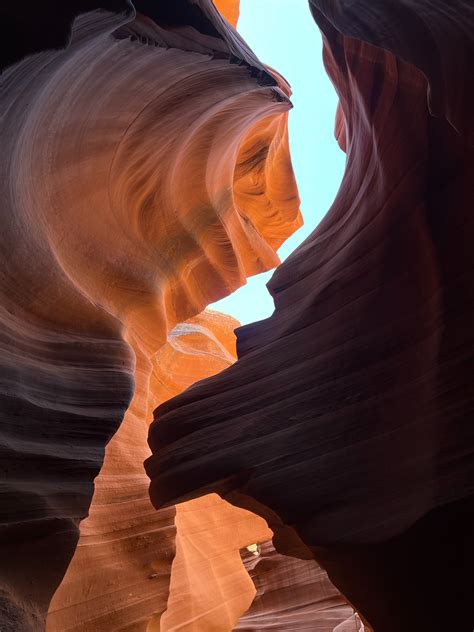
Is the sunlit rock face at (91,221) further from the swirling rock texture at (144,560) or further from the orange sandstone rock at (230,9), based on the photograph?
the orange sandstone rock at (230,9)

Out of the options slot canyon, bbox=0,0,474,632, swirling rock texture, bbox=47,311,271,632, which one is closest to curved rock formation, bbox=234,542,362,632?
swirling rock texture, bbox=47,311,271,632

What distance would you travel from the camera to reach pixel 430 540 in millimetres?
2311

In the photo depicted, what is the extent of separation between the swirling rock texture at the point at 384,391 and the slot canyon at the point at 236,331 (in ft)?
0.03

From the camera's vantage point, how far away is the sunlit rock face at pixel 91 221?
2.38 meters

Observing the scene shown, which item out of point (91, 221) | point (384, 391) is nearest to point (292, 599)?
point (384, 391)

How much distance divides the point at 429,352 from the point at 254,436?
982mm

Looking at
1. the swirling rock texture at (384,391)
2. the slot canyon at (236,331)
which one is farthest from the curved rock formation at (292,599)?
the swirling rock texture at (384,391)

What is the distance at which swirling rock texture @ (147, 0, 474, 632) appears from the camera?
228 cm

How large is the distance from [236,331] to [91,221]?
4.35 feet

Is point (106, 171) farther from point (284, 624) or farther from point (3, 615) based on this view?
point (284, 624)

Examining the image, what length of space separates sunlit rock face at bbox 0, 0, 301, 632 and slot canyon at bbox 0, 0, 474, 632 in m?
0.01

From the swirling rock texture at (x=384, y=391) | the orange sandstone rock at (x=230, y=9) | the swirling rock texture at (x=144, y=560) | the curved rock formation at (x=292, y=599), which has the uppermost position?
the orange sandstone rock at (x=230, y=9)

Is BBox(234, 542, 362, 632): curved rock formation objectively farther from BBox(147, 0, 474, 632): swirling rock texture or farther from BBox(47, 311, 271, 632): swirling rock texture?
BBox(147, 0, 474, 632): swirling rock texture

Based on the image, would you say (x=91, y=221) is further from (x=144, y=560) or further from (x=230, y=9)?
(x=230, y=9)
